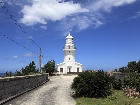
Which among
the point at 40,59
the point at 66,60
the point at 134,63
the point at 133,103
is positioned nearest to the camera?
the point at 133,103

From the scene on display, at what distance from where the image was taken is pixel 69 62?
61.8m

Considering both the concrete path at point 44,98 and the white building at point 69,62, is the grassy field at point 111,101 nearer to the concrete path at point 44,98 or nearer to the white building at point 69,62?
the concrete path at point 44,98

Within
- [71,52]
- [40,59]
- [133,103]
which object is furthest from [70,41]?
[133,103]

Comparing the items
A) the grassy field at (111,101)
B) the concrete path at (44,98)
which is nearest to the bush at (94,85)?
the grassy field at (111,101)

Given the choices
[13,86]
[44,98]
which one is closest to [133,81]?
[44,98]

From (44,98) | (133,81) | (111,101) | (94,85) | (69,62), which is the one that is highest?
(69,62)

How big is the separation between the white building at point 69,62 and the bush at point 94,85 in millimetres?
46901

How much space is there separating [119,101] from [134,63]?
44.3ft

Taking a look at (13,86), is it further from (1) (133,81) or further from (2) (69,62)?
(2) (69,62)

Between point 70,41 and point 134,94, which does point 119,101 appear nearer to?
→ point 134,94

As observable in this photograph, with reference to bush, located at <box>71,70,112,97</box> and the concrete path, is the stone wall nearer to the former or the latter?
the concrete path

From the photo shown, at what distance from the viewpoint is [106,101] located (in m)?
12.5

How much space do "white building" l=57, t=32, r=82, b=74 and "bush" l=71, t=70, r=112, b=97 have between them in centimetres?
4690

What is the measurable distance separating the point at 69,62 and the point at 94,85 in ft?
158
